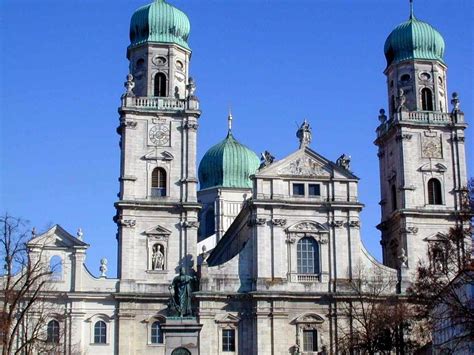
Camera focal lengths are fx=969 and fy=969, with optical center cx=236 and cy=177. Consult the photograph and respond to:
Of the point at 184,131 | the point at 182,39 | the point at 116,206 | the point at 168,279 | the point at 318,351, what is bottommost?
the point at 318,351

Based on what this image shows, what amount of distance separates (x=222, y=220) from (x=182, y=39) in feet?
68.8

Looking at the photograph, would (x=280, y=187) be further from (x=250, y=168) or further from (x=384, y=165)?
(x=250, y=168)

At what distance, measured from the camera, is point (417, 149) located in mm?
65312

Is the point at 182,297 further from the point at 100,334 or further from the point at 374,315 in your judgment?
the point at 100,334

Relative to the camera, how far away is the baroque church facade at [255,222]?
59.3 meters

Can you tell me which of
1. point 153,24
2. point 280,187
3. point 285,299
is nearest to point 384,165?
point 280,187

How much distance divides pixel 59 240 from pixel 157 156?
8223 mm

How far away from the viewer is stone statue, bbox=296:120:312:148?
207ft

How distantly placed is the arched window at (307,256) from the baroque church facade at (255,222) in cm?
9

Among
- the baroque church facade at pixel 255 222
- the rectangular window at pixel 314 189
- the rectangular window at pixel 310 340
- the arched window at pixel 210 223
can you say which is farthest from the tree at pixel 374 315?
the arched window at pixel 210 223

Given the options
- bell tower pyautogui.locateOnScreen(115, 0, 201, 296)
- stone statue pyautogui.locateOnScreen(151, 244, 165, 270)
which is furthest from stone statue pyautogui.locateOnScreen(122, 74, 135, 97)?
stone statue pyautogui.locateOnScreen(151, 244, 165, 270)

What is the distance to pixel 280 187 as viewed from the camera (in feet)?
203

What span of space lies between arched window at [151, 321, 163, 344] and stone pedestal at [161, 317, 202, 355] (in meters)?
20.1

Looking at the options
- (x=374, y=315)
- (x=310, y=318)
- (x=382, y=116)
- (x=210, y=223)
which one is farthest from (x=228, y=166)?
(x=374, y=315)
